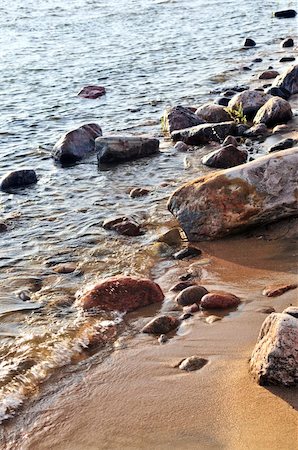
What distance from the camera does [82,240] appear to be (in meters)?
5.58

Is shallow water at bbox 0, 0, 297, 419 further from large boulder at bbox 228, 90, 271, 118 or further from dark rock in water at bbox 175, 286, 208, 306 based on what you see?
large boulder at bbox 228, 90, 271, 118

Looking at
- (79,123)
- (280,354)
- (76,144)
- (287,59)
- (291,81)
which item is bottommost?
(79,123)

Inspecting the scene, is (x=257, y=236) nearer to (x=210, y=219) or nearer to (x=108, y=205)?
(x=210, y=219)

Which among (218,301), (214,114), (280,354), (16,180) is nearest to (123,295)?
(218,301)

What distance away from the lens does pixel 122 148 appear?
7.70 metres

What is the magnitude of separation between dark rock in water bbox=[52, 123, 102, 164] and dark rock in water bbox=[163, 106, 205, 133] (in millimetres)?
925

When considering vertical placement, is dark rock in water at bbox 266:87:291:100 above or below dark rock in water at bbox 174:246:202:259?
above

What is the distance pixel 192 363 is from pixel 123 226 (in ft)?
7.71

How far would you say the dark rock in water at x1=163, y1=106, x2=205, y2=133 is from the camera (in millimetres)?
8539

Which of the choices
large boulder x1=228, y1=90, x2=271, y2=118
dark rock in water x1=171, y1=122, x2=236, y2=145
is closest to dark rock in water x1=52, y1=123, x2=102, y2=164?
dark rock in water x1=171, y1=122, x2=236, y2=145

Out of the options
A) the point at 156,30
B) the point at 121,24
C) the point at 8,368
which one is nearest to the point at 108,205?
the point at 8,368

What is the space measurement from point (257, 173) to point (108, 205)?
1.76m

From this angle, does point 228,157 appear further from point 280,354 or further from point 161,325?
point 280,354

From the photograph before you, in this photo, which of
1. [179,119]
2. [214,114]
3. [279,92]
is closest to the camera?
[179,119]
